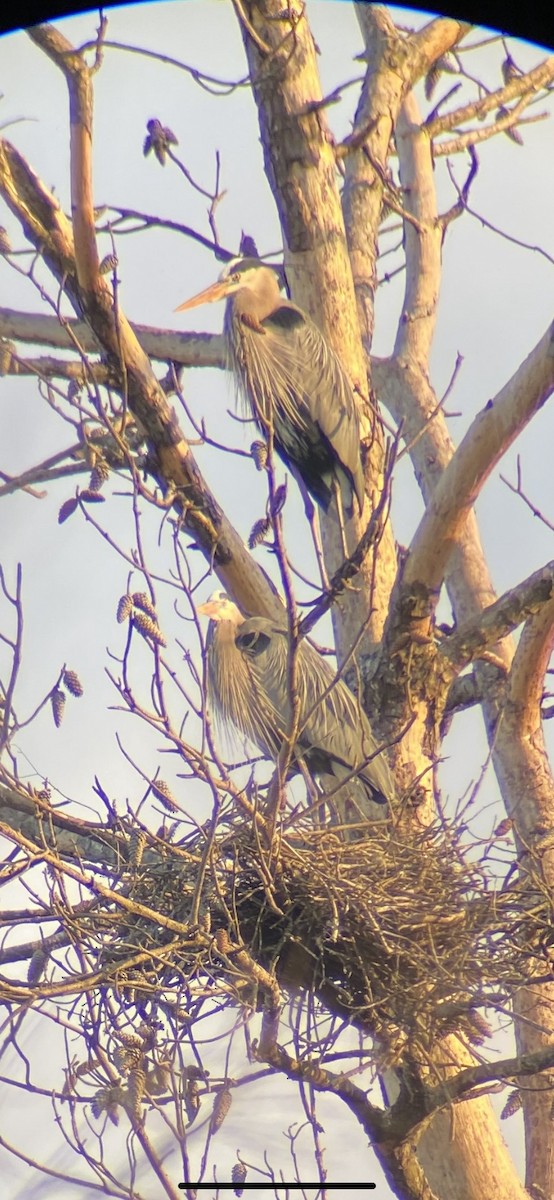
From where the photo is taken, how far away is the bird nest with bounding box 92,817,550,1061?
2.43 m

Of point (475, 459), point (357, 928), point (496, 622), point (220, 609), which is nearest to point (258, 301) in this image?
point (220, 609)

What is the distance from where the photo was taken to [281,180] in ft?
12.6

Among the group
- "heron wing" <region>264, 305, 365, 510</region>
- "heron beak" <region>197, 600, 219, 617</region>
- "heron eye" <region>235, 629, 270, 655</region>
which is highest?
"heron wing" <region>264, 305, 365, 510</region>

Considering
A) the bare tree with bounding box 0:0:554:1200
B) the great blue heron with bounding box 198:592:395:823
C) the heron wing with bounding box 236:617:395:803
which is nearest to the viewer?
the bare tree with bounding box 0:0:554:1200

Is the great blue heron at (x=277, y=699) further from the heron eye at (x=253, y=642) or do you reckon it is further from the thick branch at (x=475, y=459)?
the thick branch at (x=475, y=459)

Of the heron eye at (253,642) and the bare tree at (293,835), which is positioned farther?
the heron eye at (253,642)

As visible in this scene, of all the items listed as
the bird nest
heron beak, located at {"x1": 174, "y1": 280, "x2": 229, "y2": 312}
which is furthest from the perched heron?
the bird nest

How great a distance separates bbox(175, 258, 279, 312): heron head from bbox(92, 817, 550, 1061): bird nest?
2159 millimetres

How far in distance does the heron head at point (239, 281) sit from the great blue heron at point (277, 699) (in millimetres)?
1045

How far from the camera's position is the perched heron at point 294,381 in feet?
12.6

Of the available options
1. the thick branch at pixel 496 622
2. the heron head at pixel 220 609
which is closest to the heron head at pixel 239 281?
the heron head at pixel 220 609

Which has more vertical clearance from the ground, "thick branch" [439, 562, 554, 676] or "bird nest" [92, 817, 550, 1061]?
"thick branch" [439, 562, 554, 676]

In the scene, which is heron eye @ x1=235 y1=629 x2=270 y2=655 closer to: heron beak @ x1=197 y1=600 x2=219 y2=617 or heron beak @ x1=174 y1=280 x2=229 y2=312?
heron beak @ x1=197 y1=600 x2=219 y2=617

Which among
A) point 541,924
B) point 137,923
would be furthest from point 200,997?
point 541,924
